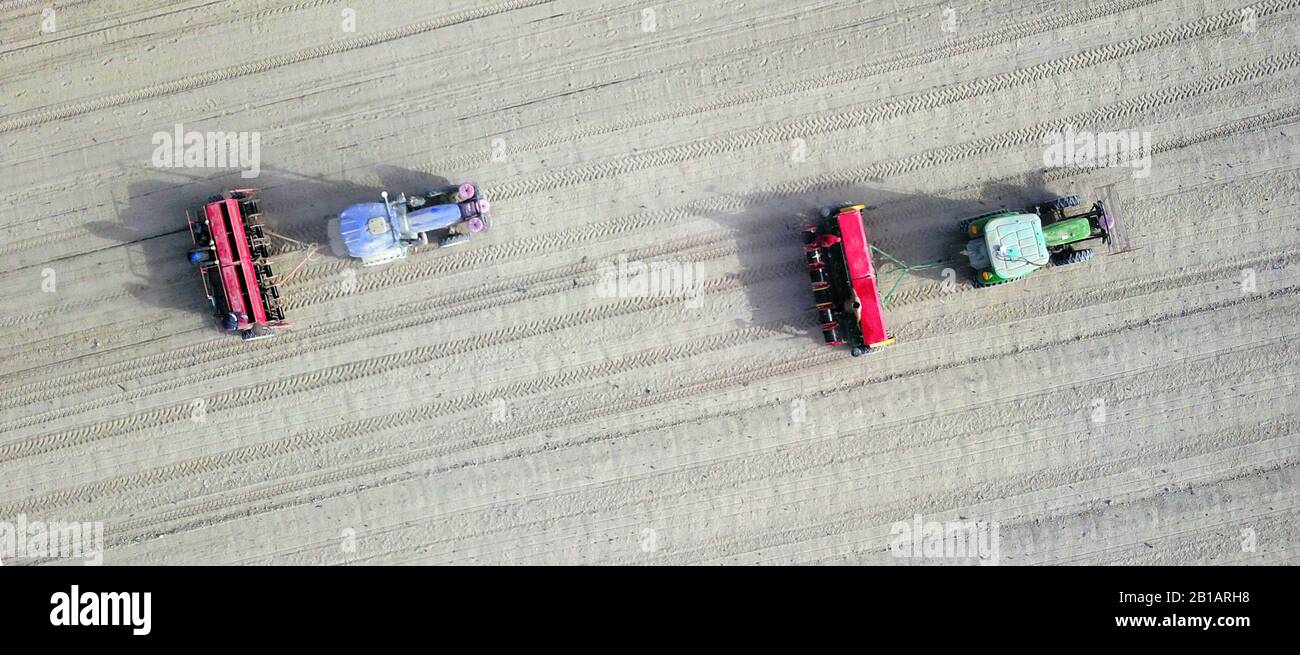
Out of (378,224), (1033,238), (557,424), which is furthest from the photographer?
(557,424)

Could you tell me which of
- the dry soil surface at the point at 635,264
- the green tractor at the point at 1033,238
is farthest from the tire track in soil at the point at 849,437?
the green tractor at the point at 1033,238

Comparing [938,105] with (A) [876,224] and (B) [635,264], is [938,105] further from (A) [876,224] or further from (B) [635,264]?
(B) [635,264]

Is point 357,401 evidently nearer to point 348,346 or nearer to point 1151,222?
point 348,346

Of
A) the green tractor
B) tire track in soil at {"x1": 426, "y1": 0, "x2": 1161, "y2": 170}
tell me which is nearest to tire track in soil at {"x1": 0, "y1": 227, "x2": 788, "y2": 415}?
tire track in soil at {"x1": 426, "y1": 0, "x2": 1161, "y2": 170}

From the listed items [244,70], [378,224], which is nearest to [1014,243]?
[378,224]

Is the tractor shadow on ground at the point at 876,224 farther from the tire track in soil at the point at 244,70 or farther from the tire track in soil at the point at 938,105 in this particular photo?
the tire track in soil at the point at 244,70

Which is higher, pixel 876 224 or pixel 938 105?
pixel 938 105

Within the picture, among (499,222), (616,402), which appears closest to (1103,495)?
(616,402)
